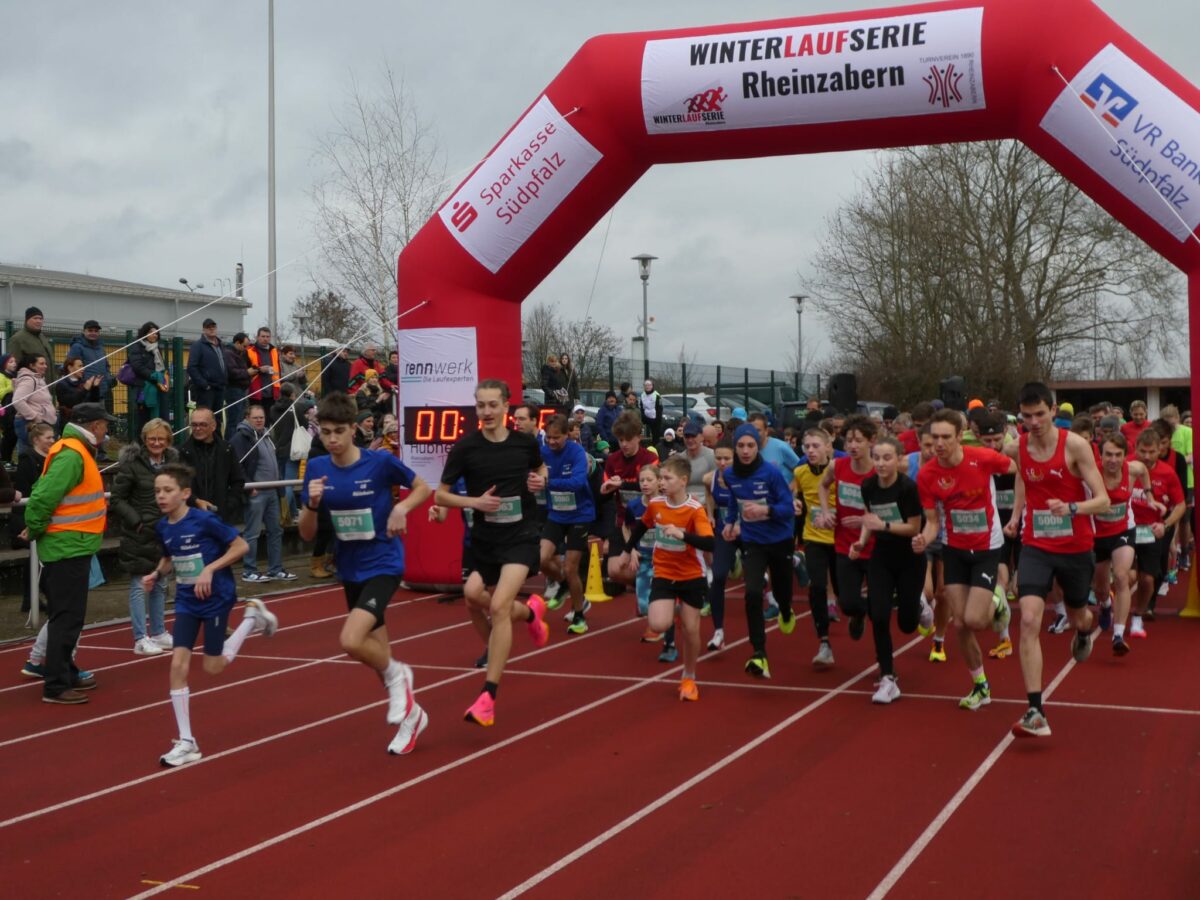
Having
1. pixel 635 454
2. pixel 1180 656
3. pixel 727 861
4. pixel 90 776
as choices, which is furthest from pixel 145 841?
pixel 1180 656

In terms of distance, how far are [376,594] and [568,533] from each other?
168 inches

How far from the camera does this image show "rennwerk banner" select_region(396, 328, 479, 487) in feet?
45.8

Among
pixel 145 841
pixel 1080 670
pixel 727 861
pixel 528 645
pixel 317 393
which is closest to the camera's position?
pixel 727 861

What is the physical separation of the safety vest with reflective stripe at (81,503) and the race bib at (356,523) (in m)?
2.83

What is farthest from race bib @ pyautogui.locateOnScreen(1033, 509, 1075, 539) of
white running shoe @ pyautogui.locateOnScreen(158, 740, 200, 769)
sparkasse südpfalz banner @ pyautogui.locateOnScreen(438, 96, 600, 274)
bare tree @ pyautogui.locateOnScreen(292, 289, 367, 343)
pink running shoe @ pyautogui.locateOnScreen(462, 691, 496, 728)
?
bare tree @ pyautogui.locateOnScreen(292, 289, 367, 343)

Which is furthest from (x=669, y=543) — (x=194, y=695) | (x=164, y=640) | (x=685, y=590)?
(x=164, y=640)

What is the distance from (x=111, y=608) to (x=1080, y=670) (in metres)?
9.64

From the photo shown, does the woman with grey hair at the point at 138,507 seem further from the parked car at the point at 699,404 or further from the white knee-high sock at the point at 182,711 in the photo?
the parked car at the point at 699,404

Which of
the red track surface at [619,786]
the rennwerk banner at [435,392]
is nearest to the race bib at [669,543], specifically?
the red track surface at [619,786]

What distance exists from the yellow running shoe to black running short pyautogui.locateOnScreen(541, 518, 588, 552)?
143 inches

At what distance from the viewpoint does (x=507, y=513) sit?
8.73m

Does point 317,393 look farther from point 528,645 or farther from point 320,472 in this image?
point 320,472

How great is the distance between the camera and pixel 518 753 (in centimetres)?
793

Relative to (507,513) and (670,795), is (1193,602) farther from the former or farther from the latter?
(670,795)
